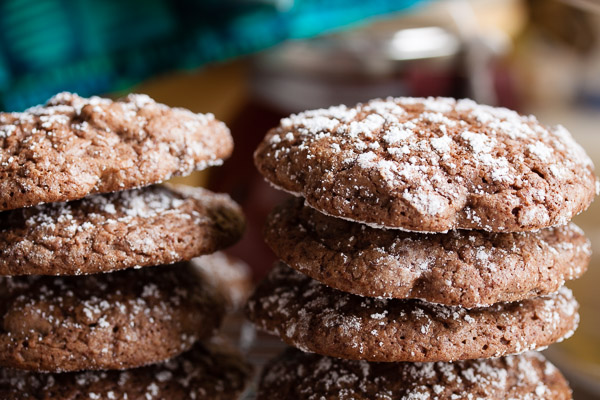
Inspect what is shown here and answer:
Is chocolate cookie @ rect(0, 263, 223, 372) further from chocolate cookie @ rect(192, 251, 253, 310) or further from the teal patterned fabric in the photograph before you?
the teal patterned fabric

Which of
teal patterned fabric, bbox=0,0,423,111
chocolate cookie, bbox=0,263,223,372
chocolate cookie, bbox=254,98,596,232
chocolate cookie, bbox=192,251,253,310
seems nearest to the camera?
chocolate cookie, bbox=254,98,596,232

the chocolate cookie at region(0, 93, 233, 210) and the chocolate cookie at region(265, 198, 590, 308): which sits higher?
the chocolate cookie at region(0, 93, 233, 210)

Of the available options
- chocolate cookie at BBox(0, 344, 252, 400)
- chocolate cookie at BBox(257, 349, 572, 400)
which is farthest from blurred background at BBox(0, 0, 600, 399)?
chocolate cookie at BBox(0, 344, 252, 400)

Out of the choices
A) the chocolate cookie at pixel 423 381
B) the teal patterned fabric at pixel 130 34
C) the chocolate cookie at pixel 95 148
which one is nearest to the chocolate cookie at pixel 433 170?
the chocolate cookie at pixel 95 148

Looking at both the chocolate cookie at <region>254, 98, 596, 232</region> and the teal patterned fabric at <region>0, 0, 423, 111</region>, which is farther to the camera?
the teal patterned fabric at <region>0, 0, 423, 111</region>

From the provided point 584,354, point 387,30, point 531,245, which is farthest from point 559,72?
point 531,245

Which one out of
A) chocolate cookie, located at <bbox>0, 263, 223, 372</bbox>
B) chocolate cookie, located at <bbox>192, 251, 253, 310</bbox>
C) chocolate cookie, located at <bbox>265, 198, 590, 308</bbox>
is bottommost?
chocolate cookie, located at <bbox>192, 251, 253, 310</bbox>

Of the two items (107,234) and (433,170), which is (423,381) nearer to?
(433,170)

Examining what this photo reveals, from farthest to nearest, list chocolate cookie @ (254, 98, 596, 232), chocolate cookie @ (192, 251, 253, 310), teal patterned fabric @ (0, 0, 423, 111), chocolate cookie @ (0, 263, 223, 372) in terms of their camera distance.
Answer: teal patterned fabric @ (0, 0, 423, 111) < chocolate cookie @ (192, 251, 253, 310) < chocolate cookie @ (0, 263, 223, 372) < chocolate cookie @ (254, 98, 596, 232)
